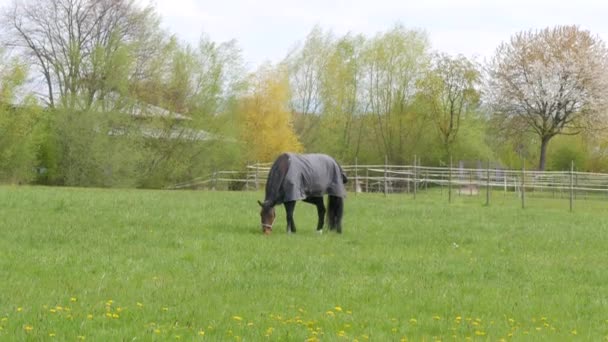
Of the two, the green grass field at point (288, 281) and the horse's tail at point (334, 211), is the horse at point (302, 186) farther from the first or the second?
the green grass field at point (288, 281)

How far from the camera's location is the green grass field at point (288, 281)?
5785mm

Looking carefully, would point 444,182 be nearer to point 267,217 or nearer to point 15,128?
point 15,128

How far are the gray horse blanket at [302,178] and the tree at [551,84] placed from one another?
33.9 m

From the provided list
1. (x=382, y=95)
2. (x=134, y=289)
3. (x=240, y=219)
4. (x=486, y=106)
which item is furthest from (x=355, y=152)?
(x=134, y=289)

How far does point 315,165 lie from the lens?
13.7 meters

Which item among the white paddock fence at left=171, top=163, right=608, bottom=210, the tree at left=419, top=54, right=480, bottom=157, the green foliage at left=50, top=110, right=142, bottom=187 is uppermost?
the tree at left=419, top=54, right=480, bottom=157

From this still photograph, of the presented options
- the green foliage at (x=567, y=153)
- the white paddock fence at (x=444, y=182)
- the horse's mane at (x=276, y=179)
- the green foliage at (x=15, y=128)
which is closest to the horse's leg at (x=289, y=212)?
the horse's mane at (x=276, y=179)

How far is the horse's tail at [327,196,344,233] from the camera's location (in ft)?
45.2

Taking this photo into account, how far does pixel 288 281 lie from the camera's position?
794 centimetres

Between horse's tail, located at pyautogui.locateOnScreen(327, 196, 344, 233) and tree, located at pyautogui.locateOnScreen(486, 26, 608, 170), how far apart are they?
33.9 m

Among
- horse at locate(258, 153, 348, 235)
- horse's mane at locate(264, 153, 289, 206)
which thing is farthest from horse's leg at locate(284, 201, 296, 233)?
horse's mane at locate(264, 153, 289, 206)

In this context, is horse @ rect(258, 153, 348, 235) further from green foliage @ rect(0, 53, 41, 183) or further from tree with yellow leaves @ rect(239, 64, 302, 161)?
tree with yellow leaves @ rect(239, 64, 302, 161)

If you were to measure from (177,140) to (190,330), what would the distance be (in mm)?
35688

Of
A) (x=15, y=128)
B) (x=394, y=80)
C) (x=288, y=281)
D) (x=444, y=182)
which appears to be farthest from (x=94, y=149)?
(x=288, y=281)
